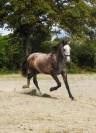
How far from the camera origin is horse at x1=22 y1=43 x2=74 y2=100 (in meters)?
22.5

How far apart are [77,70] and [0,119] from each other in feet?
134

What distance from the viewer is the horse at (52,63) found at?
22.5 metres

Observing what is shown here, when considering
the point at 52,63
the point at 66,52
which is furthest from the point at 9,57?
the point at 66,52

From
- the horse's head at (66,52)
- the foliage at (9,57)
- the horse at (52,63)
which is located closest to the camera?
the horse's head at (66,52)

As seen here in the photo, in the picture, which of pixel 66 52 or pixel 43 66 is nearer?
pixel 66 52

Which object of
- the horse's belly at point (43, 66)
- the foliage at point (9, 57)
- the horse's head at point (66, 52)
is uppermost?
the horse's head at point (66, 52)

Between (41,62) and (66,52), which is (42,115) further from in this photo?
(41,62)

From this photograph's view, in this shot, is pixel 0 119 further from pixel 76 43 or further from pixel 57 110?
pixel 76 43

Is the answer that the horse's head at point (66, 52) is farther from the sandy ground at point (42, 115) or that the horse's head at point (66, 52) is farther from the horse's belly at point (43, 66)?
the sandy ground at point (42, 115)

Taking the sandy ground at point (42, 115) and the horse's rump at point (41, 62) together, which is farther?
the horse's rump at point (41, 62)

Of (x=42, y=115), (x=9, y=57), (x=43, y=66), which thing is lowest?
(x=9, y=57)

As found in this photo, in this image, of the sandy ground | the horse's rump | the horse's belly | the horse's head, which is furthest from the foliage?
the sandy ground

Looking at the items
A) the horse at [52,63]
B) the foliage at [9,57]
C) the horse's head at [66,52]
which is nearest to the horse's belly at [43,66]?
the horse at [52,63]

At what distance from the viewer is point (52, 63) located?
23172 millimetres
